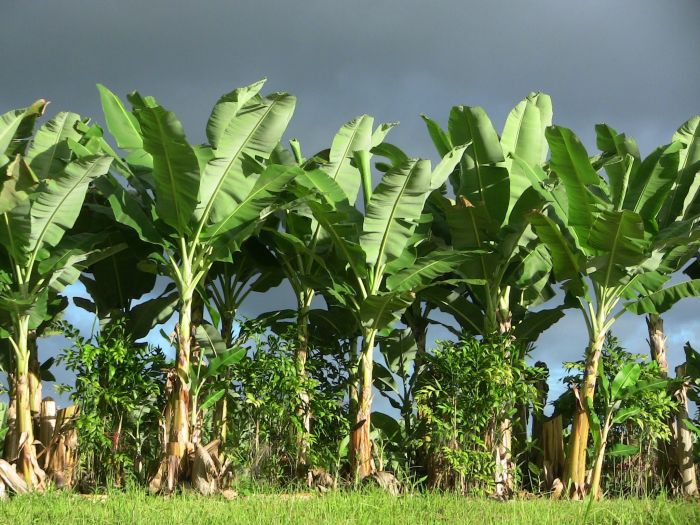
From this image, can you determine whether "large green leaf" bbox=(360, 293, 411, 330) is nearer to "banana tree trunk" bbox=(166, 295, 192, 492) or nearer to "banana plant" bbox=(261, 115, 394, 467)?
"banana plant" bbox=(261, 115, 394, 467)

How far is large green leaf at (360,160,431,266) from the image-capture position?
7.98m

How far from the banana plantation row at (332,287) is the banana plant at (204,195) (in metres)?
0.02

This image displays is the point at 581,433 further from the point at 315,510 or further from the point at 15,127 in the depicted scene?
the point at 15,127

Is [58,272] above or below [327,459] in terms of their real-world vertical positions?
above

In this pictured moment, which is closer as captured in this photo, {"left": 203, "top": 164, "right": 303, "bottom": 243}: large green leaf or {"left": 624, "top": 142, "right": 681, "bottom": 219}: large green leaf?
{"left": 203, "top": 164, "right": 303, "bottom": 243}: large green leaf

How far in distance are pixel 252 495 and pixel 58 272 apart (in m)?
2.91

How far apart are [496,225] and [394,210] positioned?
4.08 ft

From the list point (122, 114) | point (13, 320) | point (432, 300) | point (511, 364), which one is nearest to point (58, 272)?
point (13, 320)

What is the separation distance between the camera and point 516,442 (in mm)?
9117

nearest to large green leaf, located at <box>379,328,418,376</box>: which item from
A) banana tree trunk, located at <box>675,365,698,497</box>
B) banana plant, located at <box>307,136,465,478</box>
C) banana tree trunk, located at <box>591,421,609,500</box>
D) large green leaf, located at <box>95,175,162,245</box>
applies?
banana plant, located at <box>307,136,465,478</box>

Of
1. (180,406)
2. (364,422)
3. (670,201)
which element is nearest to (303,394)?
(364,422)

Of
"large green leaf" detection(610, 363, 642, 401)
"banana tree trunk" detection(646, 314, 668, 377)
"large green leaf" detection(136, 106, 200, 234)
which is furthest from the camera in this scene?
"banana tree trunk" detection(646, 314, 668, 377)

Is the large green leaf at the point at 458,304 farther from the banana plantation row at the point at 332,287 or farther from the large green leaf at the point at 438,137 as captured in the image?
the large green leaf at the point at 438,137

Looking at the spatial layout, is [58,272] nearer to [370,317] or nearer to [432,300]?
[370,317]
